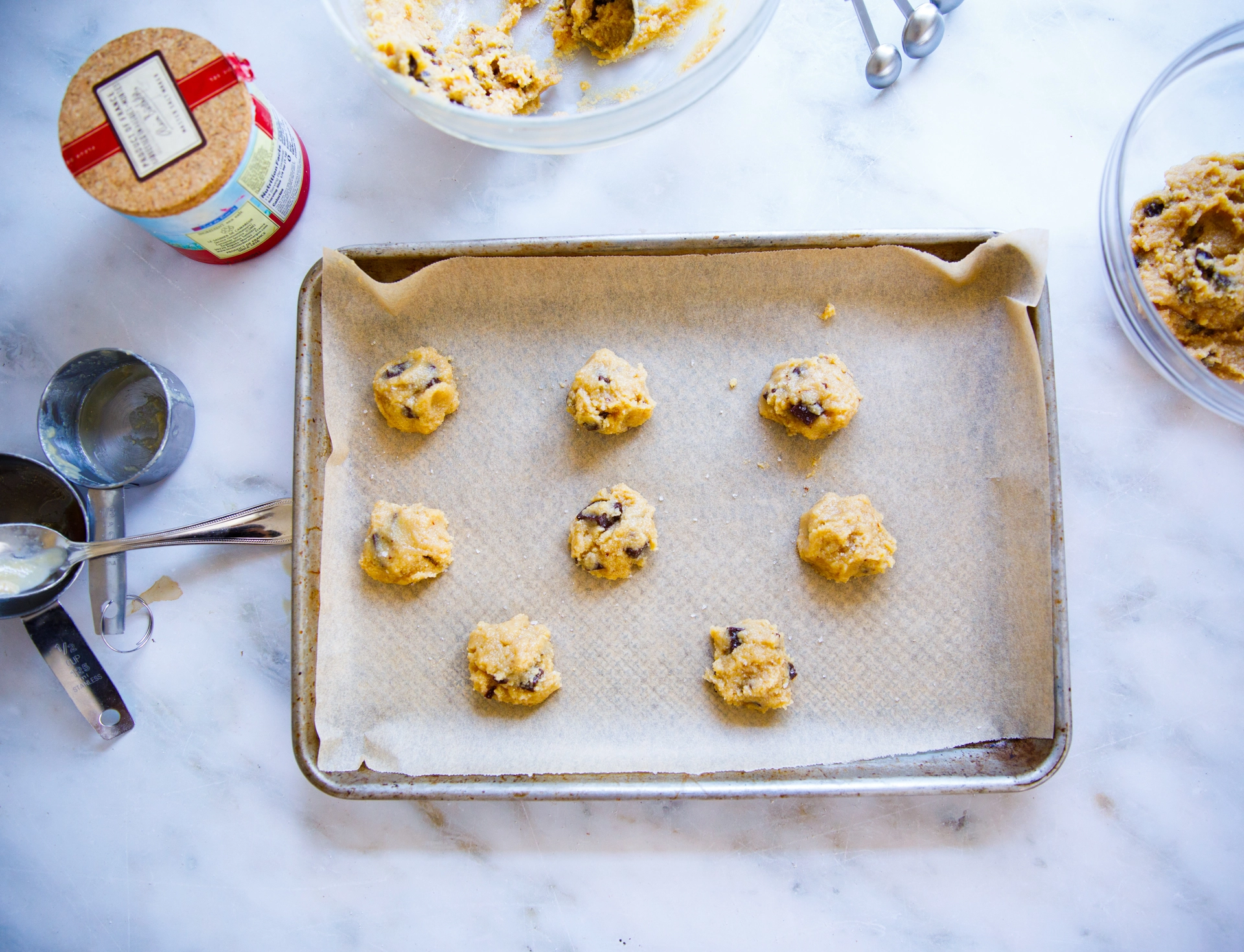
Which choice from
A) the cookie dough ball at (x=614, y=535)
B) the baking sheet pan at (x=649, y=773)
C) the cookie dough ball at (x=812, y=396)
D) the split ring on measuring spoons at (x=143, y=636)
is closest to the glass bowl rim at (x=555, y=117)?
the baking sheet pan at (x=649, y=773)

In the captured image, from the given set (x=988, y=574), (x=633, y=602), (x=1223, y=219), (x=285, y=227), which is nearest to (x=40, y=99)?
(x=285, y=227)

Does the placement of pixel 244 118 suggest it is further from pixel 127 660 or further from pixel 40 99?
pixel 127 660

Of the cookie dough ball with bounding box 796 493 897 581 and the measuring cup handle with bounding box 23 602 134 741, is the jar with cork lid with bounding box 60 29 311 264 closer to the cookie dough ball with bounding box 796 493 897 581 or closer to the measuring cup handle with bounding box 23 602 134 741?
the measuring cup handle with bounding box 23 602 134 741

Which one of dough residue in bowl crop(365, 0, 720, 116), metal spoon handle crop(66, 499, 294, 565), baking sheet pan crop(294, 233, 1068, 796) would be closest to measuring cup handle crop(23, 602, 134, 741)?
metal spoon handle crop(66, 499, 294, 565)

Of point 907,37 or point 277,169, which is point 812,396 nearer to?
point 907,37

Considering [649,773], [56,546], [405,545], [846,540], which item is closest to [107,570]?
[56,546]

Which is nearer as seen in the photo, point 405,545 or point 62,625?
point 405,545
